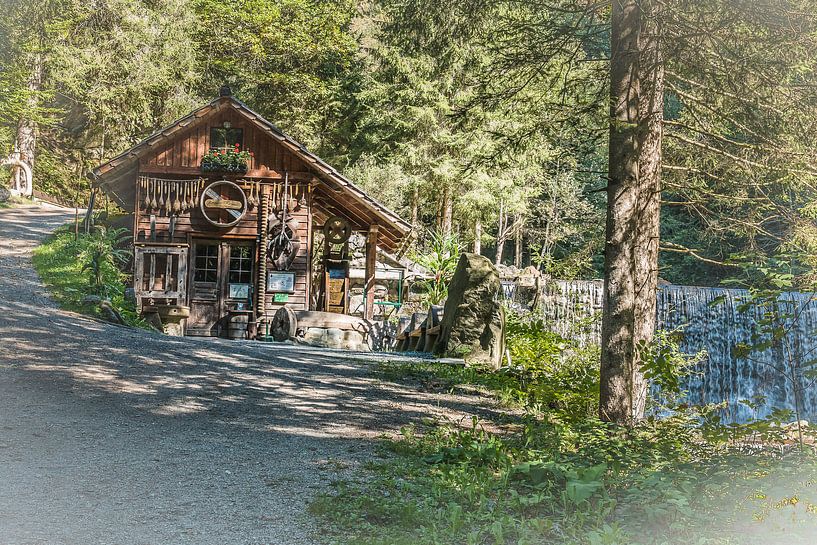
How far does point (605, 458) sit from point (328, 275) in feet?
51.5

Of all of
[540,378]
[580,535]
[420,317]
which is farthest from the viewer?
[420,317]

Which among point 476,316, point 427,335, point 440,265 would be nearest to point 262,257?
point 440,265

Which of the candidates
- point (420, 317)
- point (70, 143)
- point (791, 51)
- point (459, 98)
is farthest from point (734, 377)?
point (70, 143)

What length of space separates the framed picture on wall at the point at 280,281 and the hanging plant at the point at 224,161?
2.78 meters

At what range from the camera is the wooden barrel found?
19891 mm

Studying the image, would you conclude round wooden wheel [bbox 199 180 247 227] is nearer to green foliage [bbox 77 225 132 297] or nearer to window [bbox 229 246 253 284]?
window [bbox 229 246 253 284]

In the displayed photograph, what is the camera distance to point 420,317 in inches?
776

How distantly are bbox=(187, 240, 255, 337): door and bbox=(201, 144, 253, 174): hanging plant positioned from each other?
1930 millimetres

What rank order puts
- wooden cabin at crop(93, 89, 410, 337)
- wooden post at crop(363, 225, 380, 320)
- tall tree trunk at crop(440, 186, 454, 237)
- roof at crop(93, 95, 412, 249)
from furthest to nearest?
tall tree trunk at crop(440, 186, 454, 237) < wooden post at crop(363, 225, 380, 320) < wooden cabin at crop(93, 89, 410, 337) < roof at crop(93, 95, 412, 249)

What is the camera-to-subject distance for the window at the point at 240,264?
20.4 meters

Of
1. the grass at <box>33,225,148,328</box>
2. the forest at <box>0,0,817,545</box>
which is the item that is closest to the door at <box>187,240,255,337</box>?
the grass at <box>33,225,148,328</box>

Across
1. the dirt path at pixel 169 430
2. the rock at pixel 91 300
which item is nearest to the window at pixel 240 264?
the rock at pixel 91 300

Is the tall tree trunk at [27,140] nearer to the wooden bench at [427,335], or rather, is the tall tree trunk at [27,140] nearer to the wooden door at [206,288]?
the wooden door at [206,288]

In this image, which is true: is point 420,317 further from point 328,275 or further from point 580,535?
point 580,535
